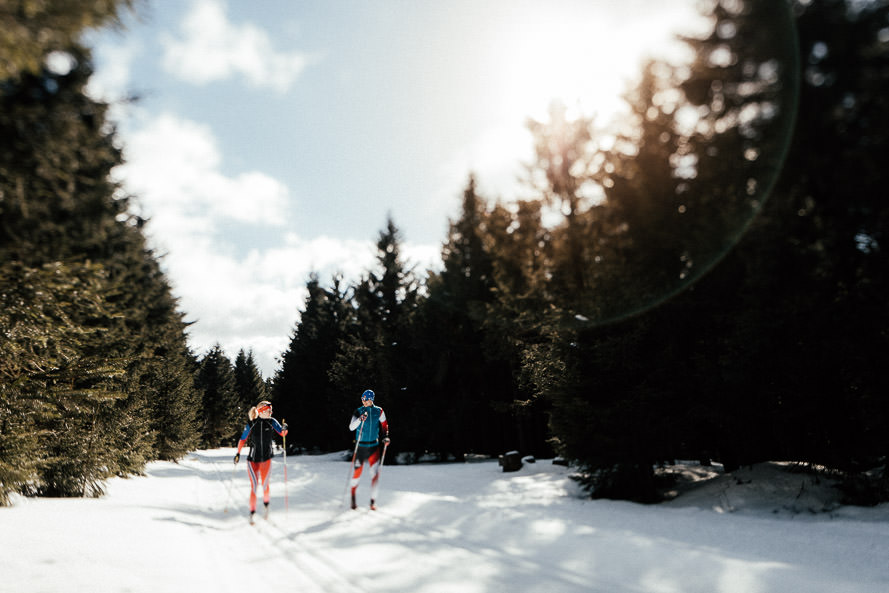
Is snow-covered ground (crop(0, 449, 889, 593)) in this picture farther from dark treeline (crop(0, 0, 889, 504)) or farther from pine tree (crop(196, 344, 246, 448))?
pine tree (crop(196, 344, 246, 448))

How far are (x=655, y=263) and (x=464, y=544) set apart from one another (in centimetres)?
721

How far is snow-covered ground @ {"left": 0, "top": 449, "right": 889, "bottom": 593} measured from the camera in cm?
552

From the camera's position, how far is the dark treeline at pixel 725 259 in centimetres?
649

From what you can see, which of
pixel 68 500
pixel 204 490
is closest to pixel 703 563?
pixel 68 500

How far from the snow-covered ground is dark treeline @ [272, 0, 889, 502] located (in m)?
1.46

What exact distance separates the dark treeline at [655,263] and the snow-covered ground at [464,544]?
1.27 metres

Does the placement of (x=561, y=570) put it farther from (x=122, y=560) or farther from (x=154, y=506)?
(x=154, y=506)

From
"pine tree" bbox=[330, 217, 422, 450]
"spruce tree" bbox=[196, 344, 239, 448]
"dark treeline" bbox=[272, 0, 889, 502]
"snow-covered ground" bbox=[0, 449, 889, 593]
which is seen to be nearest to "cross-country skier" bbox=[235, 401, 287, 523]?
"snow-covered ground" bbox=[0, 449, 889, 593]

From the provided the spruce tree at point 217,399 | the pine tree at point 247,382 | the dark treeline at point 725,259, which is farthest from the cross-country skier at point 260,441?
the pine tree at point 247,382

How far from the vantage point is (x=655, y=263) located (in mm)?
10953

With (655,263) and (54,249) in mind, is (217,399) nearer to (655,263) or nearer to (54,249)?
(655,263)

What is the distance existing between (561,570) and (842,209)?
19.7 ft

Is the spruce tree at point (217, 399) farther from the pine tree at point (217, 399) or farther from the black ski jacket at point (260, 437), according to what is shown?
the black ski jacket at point (260, 437)

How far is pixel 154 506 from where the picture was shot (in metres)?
11.0
